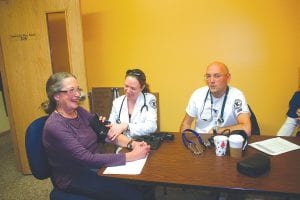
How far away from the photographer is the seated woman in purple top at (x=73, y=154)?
1512 millimetres

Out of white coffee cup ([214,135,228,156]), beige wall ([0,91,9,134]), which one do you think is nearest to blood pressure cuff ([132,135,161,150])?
white coffee cup ([214,135,228,156])

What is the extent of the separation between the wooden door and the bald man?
126 cm

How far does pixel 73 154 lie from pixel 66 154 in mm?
57

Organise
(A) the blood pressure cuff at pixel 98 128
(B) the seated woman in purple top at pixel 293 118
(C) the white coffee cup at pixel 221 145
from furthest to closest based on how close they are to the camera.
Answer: (B) the seated woman in purple top at pixel 293 118
(A) the blood pressure cuff at pixel 98 128
(C) the white coffee cup at pixel 221 145

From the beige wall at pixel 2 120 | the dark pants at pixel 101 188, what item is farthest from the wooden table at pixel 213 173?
the beige wall at pixel 2 120

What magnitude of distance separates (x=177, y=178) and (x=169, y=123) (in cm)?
179

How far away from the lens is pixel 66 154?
1.54 meters

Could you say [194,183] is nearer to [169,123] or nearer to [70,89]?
[70,89]

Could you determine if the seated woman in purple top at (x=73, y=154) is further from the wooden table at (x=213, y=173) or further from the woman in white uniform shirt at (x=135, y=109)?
the woman in white uniform shirt at (x=135, y=109)

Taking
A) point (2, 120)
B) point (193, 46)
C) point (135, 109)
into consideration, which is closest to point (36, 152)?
point (135, 109)

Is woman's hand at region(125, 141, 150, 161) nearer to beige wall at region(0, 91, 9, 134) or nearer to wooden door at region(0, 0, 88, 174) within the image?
wooden door at region(0, 0, 88, 174)

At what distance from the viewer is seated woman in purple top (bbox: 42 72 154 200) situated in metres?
1.51

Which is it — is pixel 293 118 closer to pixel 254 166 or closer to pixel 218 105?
pixel 218 105

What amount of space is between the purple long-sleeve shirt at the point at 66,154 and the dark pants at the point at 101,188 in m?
0.05
